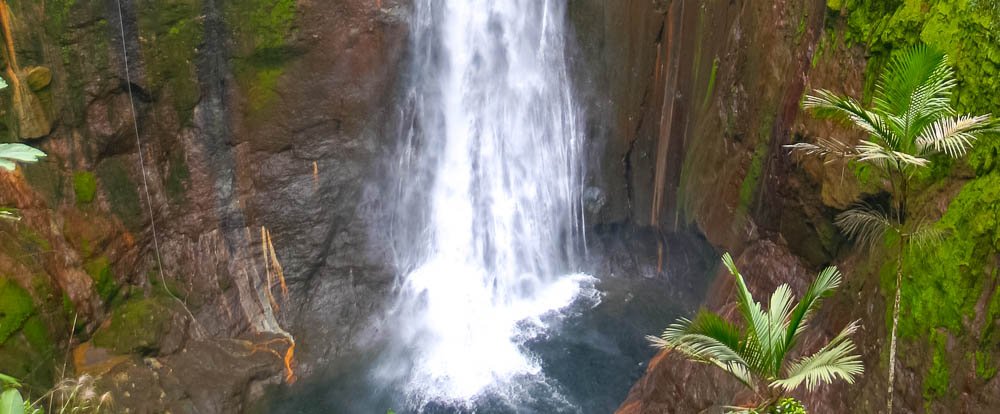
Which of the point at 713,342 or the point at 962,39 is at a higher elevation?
the point at 962,39

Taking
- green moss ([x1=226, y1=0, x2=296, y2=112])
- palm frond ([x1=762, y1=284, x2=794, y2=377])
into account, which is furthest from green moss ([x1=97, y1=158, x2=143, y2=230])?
palm frond ([x1=762, y1=284, x2=794, y2=377])

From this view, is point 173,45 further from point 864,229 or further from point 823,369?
point 823,369

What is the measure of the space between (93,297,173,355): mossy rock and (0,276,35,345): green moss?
126 centimetres

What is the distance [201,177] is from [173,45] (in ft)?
7.89

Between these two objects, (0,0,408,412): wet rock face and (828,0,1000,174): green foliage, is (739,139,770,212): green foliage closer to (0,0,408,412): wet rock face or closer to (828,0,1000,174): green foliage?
(828,0,1000,174): green foliage

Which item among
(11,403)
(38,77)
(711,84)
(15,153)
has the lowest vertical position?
(711,84)

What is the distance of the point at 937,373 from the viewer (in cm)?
655

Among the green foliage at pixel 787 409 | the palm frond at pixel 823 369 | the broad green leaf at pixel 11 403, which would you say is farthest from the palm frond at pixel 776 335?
the broad green leaf at pixel 11 403

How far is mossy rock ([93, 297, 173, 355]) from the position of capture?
12.5 m

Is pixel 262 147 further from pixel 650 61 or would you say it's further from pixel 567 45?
pixel 650 61

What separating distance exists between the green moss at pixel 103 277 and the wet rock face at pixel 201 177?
0.08 ft

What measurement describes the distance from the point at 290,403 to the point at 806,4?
1054 cm

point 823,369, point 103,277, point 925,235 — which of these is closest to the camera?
point 823,369

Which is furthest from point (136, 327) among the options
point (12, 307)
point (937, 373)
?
point (937, 373)
